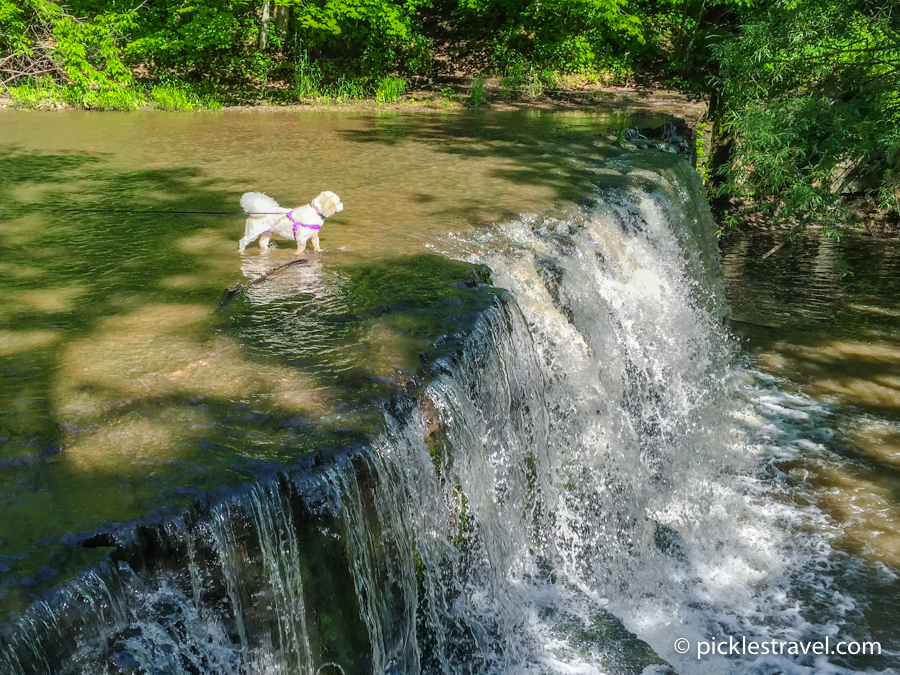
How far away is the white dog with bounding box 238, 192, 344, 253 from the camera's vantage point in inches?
198

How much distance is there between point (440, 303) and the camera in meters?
4.54

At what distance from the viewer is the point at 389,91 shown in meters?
15.8

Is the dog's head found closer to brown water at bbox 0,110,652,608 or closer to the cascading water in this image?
brown water at bbox 0,110,652,608

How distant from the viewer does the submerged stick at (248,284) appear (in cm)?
455

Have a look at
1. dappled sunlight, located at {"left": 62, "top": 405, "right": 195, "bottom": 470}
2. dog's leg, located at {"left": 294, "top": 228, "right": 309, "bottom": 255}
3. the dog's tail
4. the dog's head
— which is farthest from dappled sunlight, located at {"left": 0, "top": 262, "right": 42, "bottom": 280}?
dappled sunlight, located at {"left": 62, "top": 405, "right": 195, "bottom": 470}

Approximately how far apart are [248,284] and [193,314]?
0.57 metres

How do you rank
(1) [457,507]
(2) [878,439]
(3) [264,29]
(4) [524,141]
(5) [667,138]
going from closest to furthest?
(1) [457,507] < (2) [878,439] < (4) [524,141] < (5) [667,138] < (3) [264,29]

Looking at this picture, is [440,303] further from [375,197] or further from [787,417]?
[787,417]

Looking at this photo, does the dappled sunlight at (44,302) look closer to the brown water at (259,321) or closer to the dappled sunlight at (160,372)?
the brown water at (259,321)

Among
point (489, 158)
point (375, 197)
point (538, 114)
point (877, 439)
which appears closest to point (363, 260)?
point (375, 197)

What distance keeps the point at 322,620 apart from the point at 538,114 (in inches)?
474

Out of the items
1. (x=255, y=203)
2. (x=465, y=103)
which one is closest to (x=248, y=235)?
(x=255, y=203)

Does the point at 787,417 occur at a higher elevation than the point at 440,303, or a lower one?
lower

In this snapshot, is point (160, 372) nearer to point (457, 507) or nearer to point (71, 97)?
point (457, 507)
